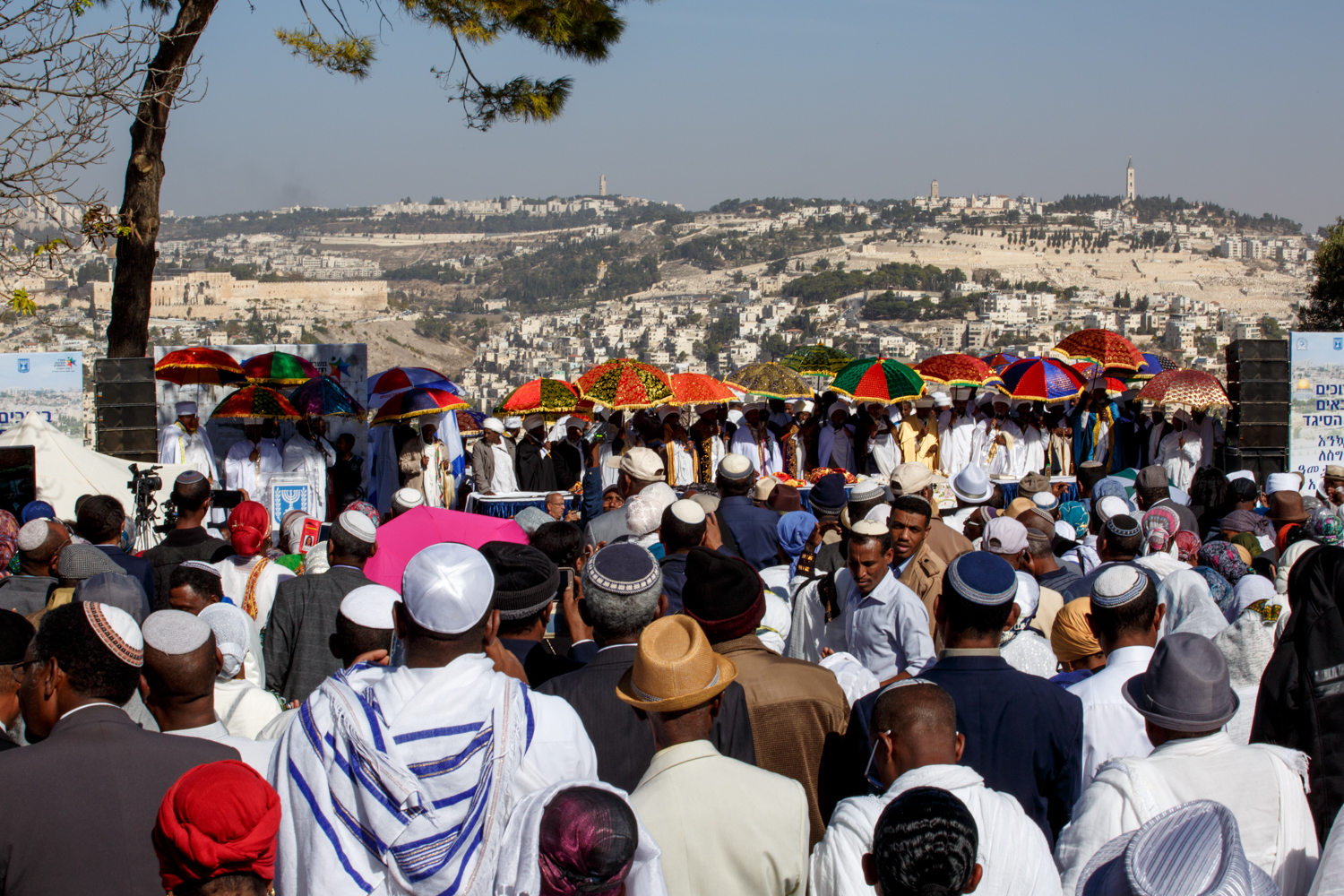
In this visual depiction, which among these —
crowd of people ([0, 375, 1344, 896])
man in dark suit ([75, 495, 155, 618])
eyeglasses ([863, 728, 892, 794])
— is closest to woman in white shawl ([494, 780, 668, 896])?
crowd of people ([0, 375, 1344, 896])

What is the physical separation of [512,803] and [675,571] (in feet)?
6.73

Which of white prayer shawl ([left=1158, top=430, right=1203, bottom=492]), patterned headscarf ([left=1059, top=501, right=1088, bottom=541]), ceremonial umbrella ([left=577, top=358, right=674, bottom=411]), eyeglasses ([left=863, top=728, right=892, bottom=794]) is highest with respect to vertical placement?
ceremonial umbrella ([left=577, top=358, right=674, bottom=411])

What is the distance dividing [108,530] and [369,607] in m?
2.68

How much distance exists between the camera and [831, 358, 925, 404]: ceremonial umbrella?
11727 mm

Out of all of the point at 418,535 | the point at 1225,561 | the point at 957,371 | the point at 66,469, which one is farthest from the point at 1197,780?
the point at 957,371

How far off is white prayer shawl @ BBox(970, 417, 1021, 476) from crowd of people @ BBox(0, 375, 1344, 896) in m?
7.73

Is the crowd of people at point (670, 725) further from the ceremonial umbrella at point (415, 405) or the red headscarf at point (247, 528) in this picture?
the ceremonial umbrella at point (415, 405)

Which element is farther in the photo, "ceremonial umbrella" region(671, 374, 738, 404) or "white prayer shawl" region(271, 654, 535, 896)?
"ceremonial umbrella" region(671, 374, 738, 404)

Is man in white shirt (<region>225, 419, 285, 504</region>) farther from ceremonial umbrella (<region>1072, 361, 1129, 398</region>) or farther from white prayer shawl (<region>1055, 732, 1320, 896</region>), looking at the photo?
ceremonial umbrella (<region>1072, 361, 1129, 398</region>)

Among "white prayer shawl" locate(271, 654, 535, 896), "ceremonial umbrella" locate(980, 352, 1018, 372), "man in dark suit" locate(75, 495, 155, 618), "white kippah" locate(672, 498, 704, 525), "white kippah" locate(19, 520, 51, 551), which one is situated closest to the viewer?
"white prayer shawl" locate(271, 654, 535, 896)

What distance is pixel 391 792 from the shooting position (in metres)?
2.22

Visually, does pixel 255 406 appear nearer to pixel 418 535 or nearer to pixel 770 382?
pixel 418 535

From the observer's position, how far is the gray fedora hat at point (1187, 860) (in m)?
1.64

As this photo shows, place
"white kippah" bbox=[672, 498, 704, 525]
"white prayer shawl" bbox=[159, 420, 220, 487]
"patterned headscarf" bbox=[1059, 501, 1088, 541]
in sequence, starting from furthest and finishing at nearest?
"white prayer shawl" bbox=[159, 420, 220, 487], "patterned headscarf" bbox=[1059, 501, 1088, 541], "white kippah" bbox=[672, 498, 704, 525]
